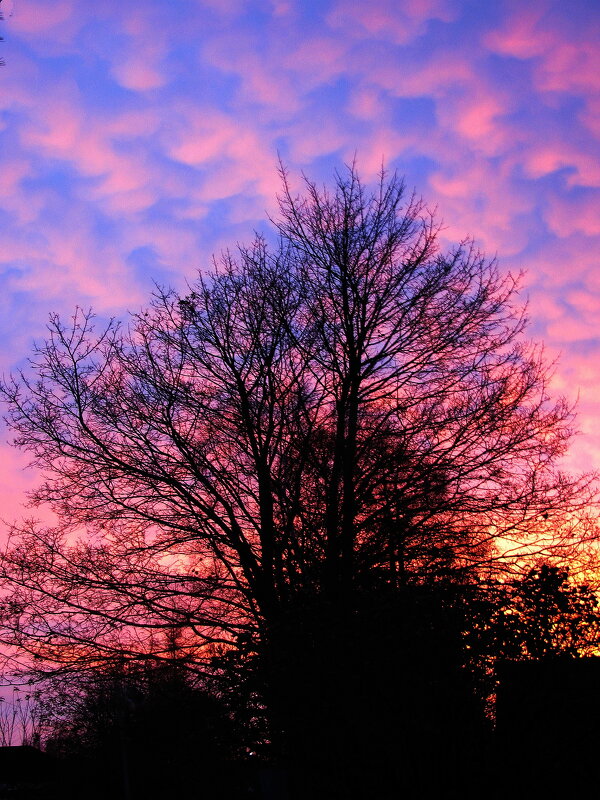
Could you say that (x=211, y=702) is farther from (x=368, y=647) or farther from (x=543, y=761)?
(x=543, y=761)

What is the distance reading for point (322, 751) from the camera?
9109 mm

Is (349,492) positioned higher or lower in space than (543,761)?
higher

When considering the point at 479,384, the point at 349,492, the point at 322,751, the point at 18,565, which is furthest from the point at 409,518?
the point at 18,565

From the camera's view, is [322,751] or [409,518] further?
[409,518]

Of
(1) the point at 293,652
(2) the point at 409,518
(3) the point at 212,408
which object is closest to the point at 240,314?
(3) the point at 212,408

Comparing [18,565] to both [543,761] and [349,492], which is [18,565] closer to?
[349,492]

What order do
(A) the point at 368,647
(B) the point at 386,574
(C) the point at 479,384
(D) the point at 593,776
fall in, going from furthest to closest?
(C) the point at 479,384
(B) the point at 386,574
(A) the point at 368,647
(D) the point at 593,776

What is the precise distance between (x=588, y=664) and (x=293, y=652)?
3500 millimetres

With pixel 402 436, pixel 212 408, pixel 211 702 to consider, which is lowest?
pixel 211 702

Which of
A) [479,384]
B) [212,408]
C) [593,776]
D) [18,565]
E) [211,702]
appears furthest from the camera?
[212,408]

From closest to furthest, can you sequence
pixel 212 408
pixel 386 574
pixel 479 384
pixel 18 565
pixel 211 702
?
pixel 211 702 → pixel 386 574 → pixel 18 565 → pixel 479 384 → pixel 212 408

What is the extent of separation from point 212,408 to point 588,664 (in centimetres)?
748

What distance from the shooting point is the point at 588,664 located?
8805 mm

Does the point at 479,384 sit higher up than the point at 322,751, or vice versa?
the point at 479,384
